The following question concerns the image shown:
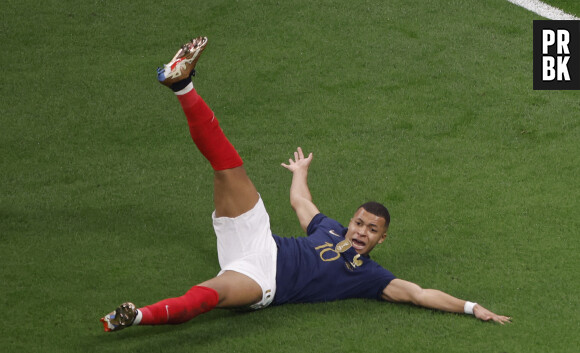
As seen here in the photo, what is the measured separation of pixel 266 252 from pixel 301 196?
77 centimetres

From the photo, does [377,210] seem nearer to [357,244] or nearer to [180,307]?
[357,244]

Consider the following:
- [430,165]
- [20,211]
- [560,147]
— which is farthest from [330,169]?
[20,211]

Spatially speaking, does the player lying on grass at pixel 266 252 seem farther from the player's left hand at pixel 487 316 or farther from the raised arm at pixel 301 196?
the raised arm at pixel 301 196

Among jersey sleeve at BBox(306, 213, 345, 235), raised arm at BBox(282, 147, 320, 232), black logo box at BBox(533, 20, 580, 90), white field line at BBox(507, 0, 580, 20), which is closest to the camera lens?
jersey sleeve at BBox(306, 213, 345, 235)

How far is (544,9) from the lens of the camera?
8016mm

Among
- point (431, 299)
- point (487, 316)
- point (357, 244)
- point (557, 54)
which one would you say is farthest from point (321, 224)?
point (557, 54)

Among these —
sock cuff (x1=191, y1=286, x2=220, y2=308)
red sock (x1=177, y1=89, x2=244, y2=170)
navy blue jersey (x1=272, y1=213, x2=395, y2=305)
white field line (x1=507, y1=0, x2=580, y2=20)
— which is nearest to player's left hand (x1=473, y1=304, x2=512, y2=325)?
navy blue jersey (x1=272, y1=213, x2=395, y2=305)

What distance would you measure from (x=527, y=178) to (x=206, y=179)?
7.21ft

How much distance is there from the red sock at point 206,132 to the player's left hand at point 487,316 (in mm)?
Result: 1389

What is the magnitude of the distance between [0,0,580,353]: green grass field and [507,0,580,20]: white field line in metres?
0.14

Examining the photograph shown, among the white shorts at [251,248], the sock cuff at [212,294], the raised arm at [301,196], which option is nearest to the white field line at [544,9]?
the raised arm at [301,196]

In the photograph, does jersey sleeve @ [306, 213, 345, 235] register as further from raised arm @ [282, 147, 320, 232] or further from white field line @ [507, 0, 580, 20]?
white field line @ [507, 0, 580, 20]

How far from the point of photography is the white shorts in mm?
4055

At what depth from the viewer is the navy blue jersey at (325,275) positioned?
4.16 metres
